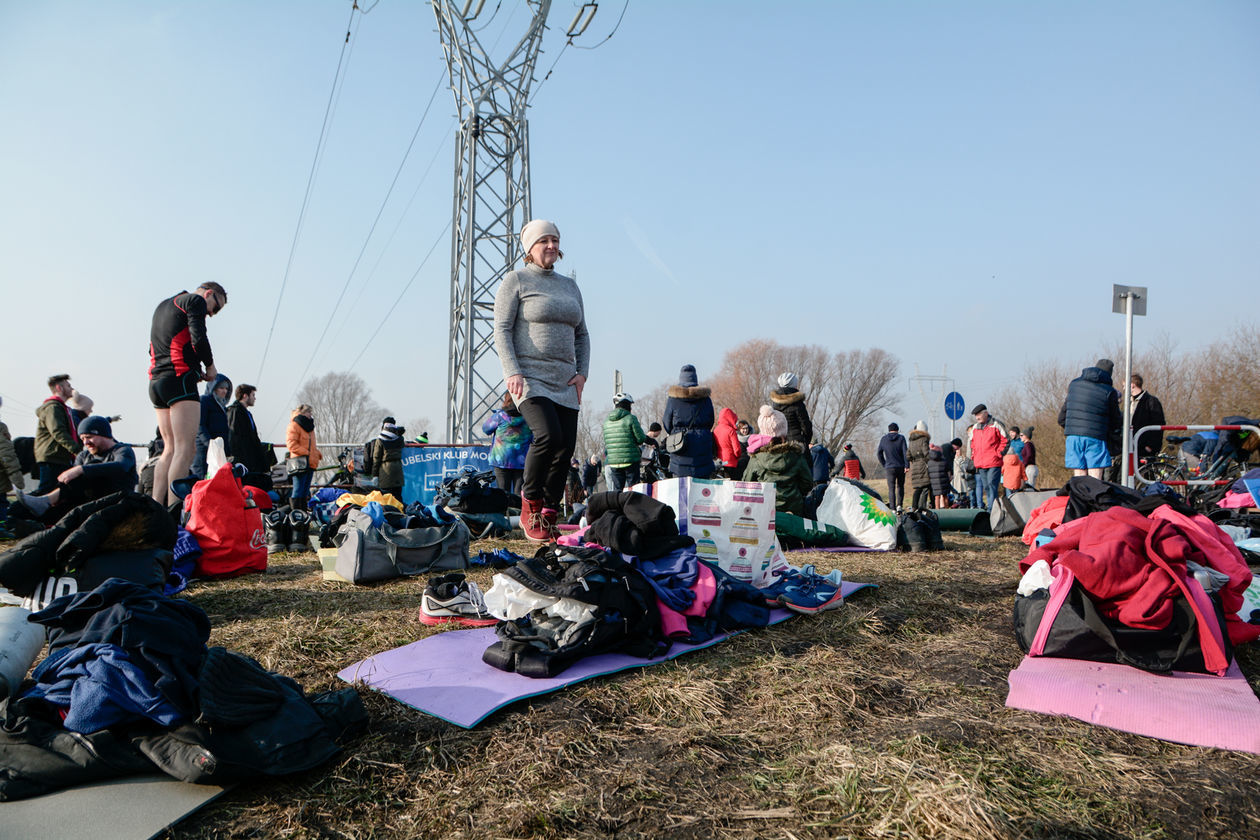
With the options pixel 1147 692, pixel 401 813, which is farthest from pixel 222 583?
pixel 1147 692

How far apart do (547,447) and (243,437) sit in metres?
5.17

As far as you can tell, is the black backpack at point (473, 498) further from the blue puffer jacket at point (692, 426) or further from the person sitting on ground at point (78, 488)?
the person sitting on ground at point (78, 488)

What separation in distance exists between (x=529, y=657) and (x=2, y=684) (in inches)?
62.7

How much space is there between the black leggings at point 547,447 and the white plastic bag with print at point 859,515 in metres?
2.97

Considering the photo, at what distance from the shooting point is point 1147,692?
2324 millimetres

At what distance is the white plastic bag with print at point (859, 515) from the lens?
6355 millimetres

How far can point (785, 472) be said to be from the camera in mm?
6758

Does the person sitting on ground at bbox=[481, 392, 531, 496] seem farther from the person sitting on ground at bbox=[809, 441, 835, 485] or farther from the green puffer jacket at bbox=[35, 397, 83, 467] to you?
the person sitting on ground at bbox=[809, 441, 835, 485]

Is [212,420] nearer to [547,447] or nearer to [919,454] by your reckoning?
[547,447]

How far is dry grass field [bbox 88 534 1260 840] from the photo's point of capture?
1604mm

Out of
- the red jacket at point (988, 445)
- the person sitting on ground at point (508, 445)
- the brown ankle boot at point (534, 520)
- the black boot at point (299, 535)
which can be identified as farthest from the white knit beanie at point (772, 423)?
the red jacket at point (988, 445)

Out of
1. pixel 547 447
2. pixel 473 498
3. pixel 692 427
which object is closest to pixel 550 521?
pixel 547 447

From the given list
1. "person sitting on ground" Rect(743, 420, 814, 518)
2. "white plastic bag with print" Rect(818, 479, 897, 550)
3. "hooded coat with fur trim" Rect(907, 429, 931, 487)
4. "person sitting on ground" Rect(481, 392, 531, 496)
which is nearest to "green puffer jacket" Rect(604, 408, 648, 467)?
"person sitting on ground" Rect(481, 392, 531, 496)

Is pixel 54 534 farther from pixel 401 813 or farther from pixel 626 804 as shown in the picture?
pixel 626 804
